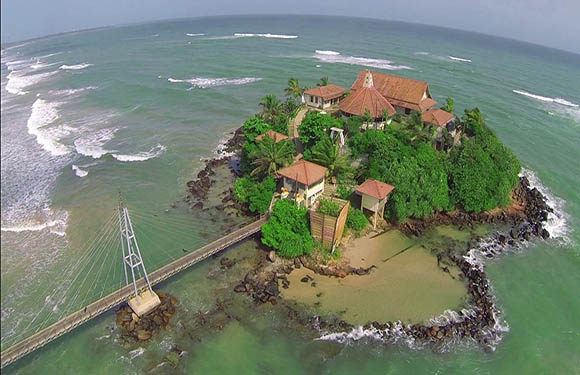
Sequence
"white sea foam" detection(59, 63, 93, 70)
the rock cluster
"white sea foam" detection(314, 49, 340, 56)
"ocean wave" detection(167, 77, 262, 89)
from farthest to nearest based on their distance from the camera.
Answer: "white sea foam" detection(314, 49, 340, 56) → "white sea foam" detection(59, 63, 93, 70) → "ocean wave" detection(167, 77, 262, 89) → the rock cluster

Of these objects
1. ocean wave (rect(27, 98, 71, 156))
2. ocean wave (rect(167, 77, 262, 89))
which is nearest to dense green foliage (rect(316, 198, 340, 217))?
ocean wave (rect(27, 98, 71, 156))

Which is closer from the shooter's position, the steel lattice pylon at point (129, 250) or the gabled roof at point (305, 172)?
the steel lattice pylon at point (129, 250)

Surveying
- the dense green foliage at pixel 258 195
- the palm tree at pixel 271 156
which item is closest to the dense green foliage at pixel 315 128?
the palm tree at pixel 271 156

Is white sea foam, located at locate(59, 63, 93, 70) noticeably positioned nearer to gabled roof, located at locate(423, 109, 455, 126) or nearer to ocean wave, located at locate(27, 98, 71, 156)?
ocean wave, located at locate(27, 98, 71, 156)

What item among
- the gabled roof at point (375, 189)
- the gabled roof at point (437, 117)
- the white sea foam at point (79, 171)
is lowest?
the white sea foam at point (79, 171)

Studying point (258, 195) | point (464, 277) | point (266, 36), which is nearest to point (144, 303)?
point (258, 195)

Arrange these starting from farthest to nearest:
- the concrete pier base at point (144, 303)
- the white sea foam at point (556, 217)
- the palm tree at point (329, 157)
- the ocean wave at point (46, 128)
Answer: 1. the ocean wave at point (46, 128)
2. the white sea foam at point (556, 217)
3. the palm tree at point (329, 157)
4. the concrete pier base at point (144, 303)

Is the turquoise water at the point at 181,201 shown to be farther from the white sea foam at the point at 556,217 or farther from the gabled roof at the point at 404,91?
the gabled roof at the point at 404,91

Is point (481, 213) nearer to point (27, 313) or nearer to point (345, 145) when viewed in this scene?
point (345, 145)
